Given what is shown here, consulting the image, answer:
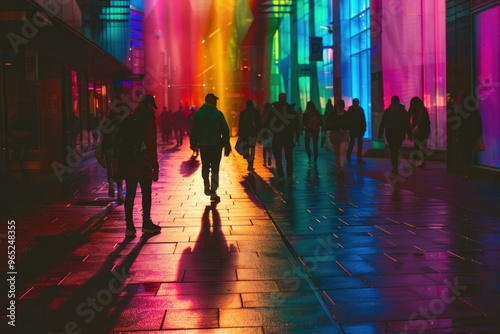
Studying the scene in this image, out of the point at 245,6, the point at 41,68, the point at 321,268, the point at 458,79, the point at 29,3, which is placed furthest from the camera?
the point at 245,6

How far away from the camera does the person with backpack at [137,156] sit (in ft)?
30.3

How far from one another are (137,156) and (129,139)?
223mm

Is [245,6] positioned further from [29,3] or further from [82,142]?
[29,3]

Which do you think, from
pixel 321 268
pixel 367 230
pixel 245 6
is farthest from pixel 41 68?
pixel 245 6

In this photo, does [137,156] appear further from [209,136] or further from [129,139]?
[209,136]

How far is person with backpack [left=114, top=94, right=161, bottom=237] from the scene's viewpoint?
924 centimetres

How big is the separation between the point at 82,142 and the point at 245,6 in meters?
38.8

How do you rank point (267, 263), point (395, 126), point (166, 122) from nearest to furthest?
point (267, 263) → point (395, 126) → point (166, 122)

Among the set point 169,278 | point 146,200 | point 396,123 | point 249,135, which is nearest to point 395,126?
point 396,123

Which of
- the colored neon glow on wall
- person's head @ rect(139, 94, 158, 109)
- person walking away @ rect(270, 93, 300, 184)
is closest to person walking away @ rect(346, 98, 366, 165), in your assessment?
the colored neon glow on wall

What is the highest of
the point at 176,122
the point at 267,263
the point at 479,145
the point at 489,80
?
the point at 489,80

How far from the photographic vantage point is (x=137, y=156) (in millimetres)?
9305

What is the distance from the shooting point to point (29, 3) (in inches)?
546

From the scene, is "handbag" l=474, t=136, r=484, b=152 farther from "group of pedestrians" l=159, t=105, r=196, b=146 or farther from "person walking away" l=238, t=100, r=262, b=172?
"group of pedestrians" l=159, t=105, r=196, b=146
